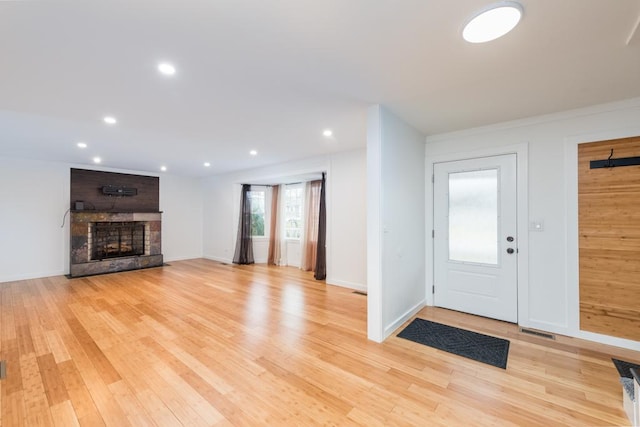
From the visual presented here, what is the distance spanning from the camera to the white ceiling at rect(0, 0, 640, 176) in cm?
153

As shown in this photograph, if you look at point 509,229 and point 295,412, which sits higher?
point 509,229

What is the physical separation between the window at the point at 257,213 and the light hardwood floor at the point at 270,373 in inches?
146

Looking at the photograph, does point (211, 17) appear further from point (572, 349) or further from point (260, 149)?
point (572, 349)

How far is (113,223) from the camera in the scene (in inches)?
255

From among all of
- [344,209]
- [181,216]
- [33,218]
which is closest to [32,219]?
[33,218]

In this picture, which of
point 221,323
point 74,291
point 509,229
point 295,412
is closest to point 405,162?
point 509,229

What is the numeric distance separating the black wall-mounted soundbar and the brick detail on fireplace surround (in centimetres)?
59

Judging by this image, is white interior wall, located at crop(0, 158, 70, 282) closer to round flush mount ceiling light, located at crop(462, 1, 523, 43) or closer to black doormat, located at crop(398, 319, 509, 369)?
black doormat, located at crop(398, 319, 509, 369)

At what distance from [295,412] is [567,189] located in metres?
3.62

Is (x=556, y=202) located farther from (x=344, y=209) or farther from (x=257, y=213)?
(x=257, y=213)

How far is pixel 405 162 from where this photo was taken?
332 centimetres

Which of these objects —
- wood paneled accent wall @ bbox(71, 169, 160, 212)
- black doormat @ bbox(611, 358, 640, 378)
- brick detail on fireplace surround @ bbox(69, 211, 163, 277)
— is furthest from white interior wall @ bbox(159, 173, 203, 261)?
black doormat @ bbox(611, 358, 640, 378)

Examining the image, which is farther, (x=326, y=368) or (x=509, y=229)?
(x=509, y=229)

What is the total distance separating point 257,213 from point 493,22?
6625mm
